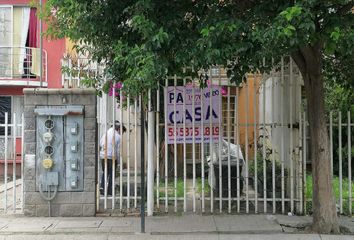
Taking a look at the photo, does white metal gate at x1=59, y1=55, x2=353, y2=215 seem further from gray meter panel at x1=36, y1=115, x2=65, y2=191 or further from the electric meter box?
gray meter panel at x1=36, y1=115, x2=65, y2=191

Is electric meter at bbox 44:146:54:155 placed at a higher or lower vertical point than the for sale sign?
lower

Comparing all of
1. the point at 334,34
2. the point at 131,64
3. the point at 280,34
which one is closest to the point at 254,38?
the point at 280,34

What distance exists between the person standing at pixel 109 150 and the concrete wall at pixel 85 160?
322mm

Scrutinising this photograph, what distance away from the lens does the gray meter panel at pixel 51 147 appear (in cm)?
888

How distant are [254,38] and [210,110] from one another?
10.6 feet

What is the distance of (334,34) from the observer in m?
5.84

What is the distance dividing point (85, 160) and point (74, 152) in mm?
240

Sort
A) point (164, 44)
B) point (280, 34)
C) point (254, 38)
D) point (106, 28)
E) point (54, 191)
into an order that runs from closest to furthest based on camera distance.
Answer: point (280, 34)
point (254, 38)
point (164, 44)
point (106, 28)
point (54, 191)

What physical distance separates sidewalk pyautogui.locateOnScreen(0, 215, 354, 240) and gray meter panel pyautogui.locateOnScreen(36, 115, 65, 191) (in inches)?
30.8

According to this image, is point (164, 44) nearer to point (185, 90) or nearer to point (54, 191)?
point (185, 90)

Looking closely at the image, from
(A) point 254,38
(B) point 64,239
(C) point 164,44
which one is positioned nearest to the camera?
(A) point 254,38

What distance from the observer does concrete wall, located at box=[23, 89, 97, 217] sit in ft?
29.0

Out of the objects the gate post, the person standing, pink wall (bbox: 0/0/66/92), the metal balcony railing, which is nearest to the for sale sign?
the gate post

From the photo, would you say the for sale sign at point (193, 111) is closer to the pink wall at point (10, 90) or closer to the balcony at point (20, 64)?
the balcony at point (20, 64)
